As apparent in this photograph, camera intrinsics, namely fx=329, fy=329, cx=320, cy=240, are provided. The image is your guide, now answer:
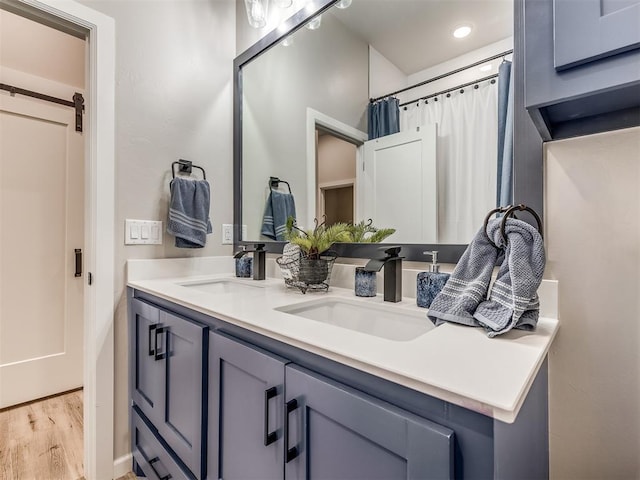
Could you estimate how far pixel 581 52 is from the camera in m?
0.52

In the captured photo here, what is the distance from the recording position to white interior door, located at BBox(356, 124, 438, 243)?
111 centimetres

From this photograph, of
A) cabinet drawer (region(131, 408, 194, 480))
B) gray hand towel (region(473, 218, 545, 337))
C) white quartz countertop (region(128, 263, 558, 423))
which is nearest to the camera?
white quartz countertop (region(128, 263, 558, 423))

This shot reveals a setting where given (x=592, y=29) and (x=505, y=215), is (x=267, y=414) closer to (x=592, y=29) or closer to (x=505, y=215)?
(x=505, y=215)

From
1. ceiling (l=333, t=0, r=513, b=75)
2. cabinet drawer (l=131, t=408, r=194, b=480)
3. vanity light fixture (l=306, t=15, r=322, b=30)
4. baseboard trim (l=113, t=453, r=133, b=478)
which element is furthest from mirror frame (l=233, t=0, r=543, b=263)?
baseboard trim (l=113, t=453, r=133, b=478)

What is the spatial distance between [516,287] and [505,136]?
0.50 meters

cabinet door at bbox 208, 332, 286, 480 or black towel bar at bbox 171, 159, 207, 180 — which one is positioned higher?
black towel bar at bbox 171, 159, 207, 180

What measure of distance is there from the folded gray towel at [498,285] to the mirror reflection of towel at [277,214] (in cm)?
99

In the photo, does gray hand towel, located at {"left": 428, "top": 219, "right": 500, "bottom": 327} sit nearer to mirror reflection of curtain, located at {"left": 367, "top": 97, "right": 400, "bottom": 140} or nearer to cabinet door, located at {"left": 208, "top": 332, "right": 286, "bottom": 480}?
cabinet door, located at {"left": 208, "top": 332, "right": 286, "bottom": 480}

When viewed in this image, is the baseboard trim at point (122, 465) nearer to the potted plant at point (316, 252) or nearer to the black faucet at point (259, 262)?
the black faucet at point (259, 262)

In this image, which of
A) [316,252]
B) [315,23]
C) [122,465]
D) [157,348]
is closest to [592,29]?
[316,252]

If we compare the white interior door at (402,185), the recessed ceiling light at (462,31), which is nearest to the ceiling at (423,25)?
the recessed ceiling light at (462,31)

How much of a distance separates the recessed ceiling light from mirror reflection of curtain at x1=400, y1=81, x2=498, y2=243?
6.7 inches

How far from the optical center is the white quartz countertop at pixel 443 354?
43cm

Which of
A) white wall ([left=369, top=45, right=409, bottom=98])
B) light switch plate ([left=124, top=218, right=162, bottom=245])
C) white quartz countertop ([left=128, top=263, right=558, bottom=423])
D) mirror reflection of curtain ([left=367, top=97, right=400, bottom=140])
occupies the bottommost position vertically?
white quartz countertop ([left=128, top=263, right=558, bottom=423])
